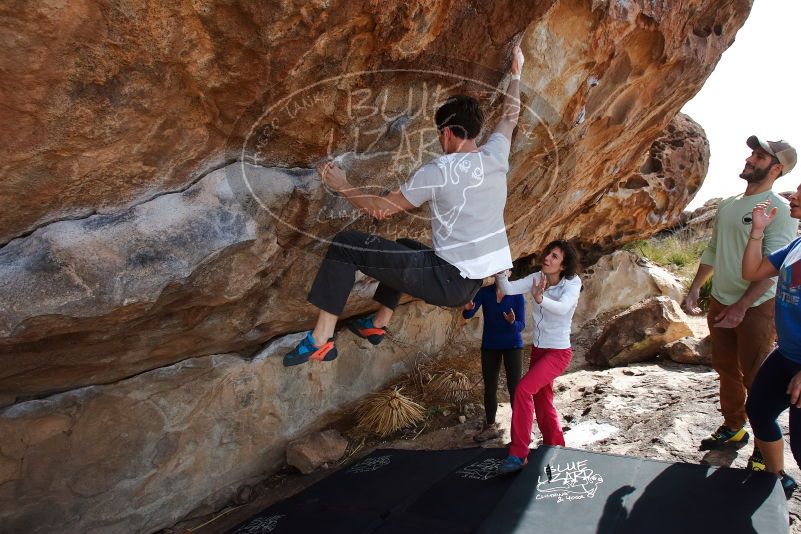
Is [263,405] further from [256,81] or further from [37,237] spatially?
[256,81]

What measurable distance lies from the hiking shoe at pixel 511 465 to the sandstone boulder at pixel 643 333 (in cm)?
340

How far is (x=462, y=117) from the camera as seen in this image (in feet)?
9.64

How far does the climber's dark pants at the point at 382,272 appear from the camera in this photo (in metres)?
3.05

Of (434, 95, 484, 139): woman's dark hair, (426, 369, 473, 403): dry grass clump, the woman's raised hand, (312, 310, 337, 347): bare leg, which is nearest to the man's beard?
the woman's raised hand

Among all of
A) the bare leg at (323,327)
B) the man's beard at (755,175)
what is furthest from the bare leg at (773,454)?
the bare leg at (323,327)

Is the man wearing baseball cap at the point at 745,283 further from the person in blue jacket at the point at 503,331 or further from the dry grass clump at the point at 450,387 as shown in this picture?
the dry grass clump at the point at 450,387

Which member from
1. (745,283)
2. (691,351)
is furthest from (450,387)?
(745,283)

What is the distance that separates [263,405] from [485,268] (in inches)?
97.8

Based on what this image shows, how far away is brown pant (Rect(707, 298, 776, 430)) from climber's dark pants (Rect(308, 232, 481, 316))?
192 cm

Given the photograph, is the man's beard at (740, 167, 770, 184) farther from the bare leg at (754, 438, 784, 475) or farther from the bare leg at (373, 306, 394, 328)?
the bare leg at (373, 306, 394, 328)

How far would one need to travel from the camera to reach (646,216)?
800 cm

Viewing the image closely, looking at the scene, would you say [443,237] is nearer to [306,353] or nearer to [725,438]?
[306,353]

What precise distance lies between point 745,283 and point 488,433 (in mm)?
2444

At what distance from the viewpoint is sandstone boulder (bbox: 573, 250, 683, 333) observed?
846 cm
